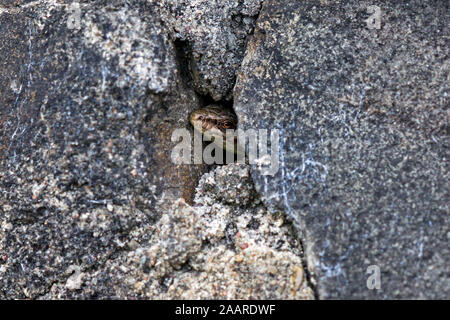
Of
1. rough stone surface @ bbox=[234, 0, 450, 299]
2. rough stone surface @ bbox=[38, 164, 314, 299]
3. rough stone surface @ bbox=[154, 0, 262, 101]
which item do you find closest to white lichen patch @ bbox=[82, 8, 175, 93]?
rough stone surface @ bbox=[154, 0, 262, 101]

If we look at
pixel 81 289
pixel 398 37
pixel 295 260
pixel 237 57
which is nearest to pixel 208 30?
pixel 237 57

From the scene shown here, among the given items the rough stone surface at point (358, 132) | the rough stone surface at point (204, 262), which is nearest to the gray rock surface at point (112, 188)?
A: the rough stone surface at point (204, 262)

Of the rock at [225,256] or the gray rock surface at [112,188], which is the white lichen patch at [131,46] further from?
the rock at [225,256]

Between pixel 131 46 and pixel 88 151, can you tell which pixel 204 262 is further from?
pixel 131 46

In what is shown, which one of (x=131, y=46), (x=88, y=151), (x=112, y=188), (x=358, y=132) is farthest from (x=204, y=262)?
(x=131, y=46)

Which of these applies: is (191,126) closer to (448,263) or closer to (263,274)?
(263,274)

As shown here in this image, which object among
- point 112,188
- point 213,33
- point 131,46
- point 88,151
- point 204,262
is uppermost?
point 213,33
